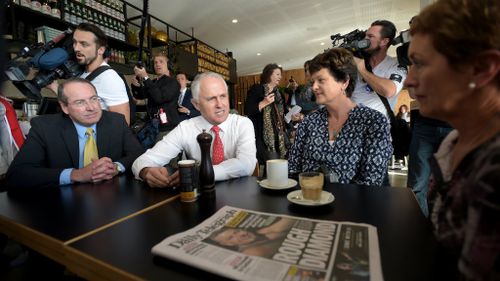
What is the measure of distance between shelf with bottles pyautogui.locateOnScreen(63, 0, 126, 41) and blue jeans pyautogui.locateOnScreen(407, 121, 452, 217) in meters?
4.06

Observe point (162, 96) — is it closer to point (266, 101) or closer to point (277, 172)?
point (266, 101)

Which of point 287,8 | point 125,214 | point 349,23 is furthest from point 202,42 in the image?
point 125,214

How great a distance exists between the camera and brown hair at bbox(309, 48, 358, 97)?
1.48 m

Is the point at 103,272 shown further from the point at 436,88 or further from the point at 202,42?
the point at 202,42

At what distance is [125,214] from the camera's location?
2.68ft

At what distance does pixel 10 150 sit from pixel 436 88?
8.11 feet

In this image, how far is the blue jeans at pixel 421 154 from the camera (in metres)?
1.58

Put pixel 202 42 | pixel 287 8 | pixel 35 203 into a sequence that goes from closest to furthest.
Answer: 1. pixel 35 203
2. pixel 287 8
3. pixel 202 42

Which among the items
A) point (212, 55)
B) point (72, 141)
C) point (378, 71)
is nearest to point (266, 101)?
point (378, 71)

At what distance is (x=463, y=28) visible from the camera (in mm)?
454

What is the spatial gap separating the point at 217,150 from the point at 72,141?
729mm

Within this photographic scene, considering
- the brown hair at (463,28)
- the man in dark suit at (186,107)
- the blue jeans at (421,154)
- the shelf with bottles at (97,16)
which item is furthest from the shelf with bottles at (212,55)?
the brown hair at (463,28)

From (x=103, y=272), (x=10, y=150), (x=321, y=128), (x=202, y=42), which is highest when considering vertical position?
(x=202, y=42)

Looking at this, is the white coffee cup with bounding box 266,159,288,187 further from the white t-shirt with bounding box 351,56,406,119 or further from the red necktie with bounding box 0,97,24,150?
the red necktie with bounding box 0,97,24,150
